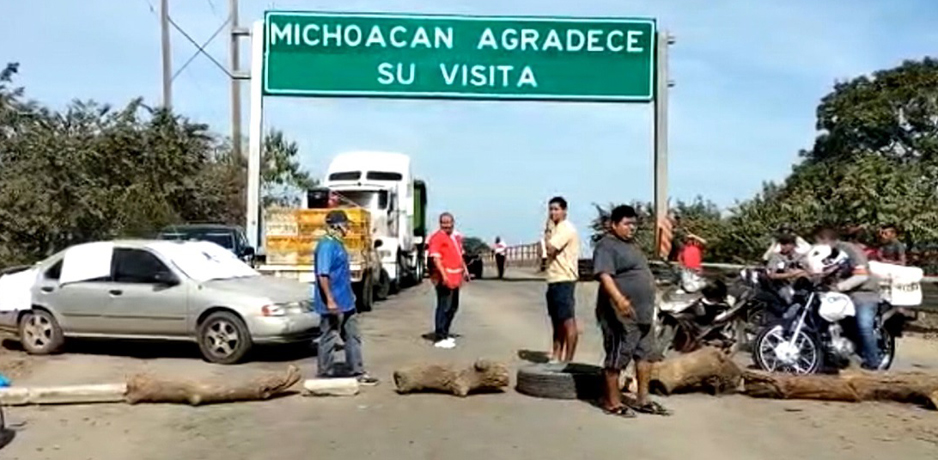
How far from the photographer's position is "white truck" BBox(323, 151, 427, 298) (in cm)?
2783

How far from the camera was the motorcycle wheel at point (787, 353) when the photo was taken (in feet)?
41.0

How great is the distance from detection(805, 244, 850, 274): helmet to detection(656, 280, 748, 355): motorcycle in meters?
0.88

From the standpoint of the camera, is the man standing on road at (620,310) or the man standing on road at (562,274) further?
the man standing on road at (562,274)

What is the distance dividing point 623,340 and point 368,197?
18.7 m

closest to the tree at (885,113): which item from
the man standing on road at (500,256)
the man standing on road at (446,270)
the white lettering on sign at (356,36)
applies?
the man standing on road at (500,256)

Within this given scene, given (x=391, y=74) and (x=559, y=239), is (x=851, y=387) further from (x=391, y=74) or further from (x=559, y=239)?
(x=391, y=74)

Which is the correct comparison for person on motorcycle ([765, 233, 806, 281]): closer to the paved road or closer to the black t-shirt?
the paved road

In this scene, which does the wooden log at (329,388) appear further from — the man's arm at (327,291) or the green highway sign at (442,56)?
the green highway sign at (442,56)

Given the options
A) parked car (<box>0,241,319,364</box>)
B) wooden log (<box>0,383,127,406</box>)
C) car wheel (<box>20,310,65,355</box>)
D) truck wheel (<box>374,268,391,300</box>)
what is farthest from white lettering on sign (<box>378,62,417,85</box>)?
wooden log (<box>0,383,127,406</box>)

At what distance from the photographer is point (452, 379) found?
A: 37.2 ft

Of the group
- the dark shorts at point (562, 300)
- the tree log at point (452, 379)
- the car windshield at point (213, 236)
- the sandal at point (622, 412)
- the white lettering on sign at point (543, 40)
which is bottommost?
the sandal at point (622, 412)

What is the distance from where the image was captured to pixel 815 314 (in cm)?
1267

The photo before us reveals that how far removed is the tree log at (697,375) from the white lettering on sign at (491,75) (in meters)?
14.1

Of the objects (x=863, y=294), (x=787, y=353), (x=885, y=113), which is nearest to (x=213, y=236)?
(x=787, y=353)
